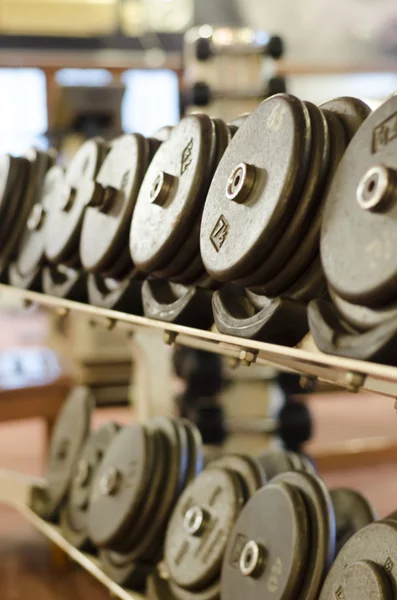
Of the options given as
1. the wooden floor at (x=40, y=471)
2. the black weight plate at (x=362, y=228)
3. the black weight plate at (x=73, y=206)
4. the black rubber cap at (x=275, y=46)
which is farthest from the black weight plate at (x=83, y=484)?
the black rubber cap at (x=275, y=46)

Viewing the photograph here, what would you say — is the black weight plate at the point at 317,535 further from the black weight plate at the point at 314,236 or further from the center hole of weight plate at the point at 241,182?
the center hole of weight plate at the point at 241,182

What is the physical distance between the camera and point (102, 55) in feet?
25.5

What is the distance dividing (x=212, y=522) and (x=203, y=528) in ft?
0.08

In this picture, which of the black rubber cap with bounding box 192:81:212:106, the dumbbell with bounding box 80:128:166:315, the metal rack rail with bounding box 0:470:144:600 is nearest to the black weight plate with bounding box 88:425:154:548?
the metal rack rail with bounding box 0:470:144:600

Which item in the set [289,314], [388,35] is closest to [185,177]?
[289,314]

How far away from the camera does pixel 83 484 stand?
238 centimetres

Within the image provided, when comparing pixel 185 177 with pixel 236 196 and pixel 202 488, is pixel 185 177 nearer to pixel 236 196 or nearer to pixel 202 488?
pixel 236 196

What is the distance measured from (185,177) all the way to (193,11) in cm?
689

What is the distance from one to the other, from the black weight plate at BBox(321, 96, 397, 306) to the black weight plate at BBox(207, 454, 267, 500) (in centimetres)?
75

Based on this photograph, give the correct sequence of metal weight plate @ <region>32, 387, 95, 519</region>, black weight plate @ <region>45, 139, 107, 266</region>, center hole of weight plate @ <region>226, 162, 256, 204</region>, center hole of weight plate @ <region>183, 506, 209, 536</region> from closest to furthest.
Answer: center hole of weight plate @ <region>226, 162, 256, 204</region> < center hole of weight plate @ <region>183, 506, 209, 536</region> < black weight plate @ <region>45, 139, 107, 266</region> < metal weight plate @ <region>32, 387, 95, 519</region>

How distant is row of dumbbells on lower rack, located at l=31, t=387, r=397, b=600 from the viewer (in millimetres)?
1360

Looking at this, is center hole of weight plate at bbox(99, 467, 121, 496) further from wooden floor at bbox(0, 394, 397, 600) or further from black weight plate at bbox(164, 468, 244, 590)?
wooden floor at bbox(0, 394, 397, 600)

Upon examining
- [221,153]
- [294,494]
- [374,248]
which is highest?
[221,153]

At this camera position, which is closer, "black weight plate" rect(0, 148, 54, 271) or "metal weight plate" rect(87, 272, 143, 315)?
"metal weight plate" rect(87, 272, 143, 315)
